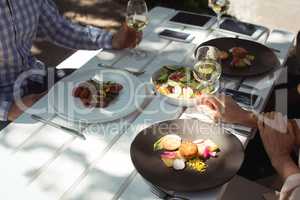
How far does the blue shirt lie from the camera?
1993mm

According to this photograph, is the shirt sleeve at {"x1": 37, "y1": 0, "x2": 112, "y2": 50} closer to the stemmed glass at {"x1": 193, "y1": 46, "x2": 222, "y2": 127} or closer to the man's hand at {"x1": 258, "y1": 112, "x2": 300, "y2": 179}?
the stemmed glass at {"x1": 193, "y1": 46, "x2": 222, "y2": 127}

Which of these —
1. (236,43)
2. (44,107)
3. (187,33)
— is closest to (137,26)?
(187,33)

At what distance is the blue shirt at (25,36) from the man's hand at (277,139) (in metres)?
0.86

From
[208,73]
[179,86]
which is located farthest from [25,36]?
[208,73]

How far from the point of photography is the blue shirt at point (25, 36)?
199 cm

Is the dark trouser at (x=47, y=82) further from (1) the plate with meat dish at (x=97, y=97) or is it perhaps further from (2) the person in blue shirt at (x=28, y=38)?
(1) the plate with meat dish at (x=97, y=97)

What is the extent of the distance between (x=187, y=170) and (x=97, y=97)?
0.50 meters

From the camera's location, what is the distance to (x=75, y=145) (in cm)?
154

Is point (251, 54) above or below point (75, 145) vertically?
above

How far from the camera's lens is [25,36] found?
2141 millimetres

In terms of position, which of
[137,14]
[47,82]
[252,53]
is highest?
[137,14]

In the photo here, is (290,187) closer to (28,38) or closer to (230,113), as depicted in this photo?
(230,113)

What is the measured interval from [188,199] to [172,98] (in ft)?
1.61

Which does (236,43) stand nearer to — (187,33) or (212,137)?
(187,33)
